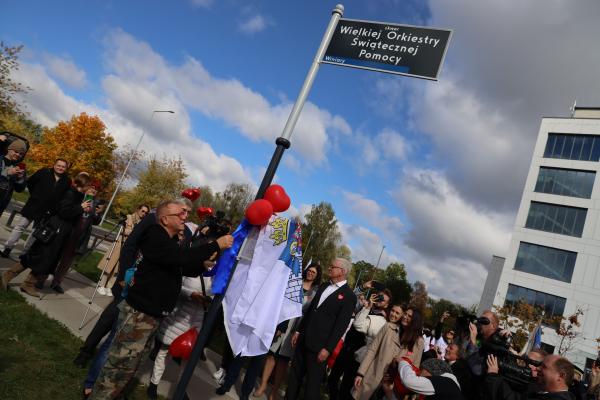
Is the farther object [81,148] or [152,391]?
[81,148]

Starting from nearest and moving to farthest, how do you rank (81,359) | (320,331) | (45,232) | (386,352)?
(81,359)
(386,352)
(320,331)
(45,232)

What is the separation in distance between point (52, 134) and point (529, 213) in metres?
49.4

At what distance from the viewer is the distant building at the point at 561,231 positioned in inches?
1156

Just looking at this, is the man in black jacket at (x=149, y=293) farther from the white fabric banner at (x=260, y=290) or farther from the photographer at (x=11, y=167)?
the photographer at (x=11, y=167)

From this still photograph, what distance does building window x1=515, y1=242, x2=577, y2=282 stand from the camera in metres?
30.7

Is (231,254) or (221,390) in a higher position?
(231,254)

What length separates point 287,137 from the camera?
3.37 meters

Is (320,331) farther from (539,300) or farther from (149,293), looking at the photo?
(539,300)

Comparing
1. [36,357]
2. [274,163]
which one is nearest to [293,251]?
[274,163]

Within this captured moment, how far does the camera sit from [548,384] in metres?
3.14

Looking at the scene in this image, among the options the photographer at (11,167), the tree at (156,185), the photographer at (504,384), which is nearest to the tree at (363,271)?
the tree at (156,185)

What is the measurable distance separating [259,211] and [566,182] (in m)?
37.6

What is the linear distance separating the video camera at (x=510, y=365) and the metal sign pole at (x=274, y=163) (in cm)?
269

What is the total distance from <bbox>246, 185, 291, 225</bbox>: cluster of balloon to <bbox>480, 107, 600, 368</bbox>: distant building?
3296cm
